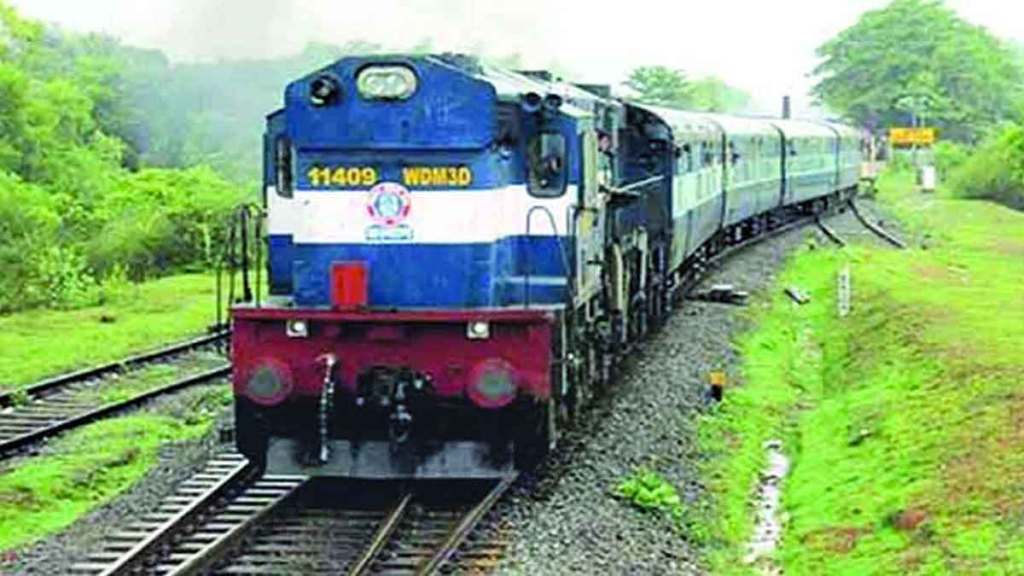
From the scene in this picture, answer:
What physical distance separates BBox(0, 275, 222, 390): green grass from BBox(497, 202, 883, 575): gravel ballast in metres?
7.78

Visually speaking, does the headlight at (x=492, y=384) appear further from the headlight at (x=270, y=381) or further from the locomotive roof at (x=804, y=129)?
the locomotive roof at (x=804, y=129)

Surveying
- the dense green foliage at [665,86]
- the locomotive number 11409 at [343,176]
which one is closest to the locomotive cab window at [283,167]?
the locomotive number 11409 at [343,176]

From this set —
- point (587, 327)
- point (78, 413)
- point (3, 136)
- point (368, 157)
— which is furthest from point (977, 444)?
point (3, 136)

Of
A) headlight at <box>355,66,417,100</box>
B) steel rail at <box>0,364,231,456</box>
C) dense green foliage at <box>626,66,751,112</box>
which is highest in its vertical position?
dense green foliage at <box>626,66,751,112</box>

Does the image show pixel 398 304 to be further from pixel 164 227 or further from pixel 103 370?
pixel 164 227

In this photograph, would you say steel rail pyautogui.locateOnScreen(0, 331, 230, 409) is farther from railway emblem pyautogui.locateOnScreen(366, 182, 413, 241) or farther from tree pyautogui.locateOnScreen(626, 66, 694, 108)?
tree pyautogui.locateOnScreen(626, 66, 694, 108)

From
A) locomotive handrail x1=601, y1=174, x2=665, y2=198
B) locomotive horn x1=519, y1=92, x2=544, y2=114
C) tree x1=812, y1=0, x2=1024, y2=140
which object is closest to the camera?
locomotive horn x1=519, y1=92, x2=544, y2=114

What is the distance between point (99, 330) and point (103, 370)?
559 cm

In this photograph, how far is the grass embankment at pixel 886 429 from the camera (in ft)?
37.3

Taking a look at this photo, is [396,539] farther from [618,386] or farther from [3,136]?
[3,136]

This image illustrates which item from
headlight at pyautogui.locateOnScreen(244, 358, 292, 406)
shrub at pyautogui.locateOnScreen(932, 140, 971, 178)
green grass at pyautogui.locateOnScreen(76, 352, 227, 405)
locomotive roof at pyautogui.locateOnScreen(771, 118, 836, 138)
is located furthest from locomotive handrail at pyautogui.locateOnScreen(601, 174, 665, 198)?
shrub at pyautogui.locateOnScreen(932, 140, 971, 178)

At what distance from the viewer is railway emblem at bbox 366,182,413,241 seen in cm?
1215

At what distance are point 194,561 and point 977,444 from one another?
22.4 feet

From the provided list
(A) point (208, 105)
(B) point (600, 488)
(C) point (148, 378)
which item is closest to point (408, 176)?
(B) point (600, 488)
